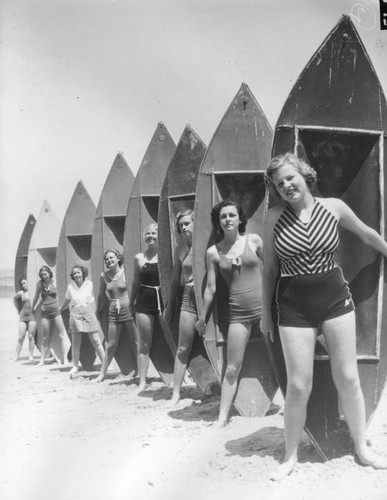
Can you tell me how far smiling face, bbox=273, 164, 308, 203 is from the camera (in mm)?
3307

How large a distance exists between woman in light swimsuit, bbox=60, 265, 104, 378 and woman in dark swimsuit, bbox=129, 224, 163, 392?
1900 millimetres

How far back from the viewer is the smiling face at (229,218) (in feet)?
15.2

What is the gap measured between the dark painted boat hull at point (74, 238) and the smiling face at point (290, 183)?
6.74 meters

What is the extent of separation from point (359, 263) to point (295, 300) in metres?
0.86

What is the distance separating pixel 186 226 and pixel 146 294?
1274 mm

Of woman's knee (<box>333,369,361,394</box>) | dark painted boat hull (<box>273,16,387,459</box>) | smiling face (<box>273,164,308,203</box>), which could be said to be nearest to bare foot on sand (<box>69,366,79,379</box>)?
dark painted boat hull (<box>273,16,387,459</box>)

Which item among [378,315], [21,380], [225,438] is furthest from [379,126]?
[21,380]

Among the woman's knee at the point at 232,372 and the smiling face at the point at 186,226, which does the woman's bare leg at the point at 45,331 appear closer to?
the smiling face at the point at 186,226

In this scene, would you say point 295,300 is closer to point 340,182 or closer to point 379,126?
point 340,182

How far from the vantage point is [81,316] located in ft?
27.3

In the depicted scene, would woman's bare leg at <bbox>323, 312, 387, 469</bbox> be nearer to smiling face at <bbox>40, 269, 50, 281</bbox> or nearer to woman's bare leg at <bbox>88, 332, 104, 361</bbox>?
woman's bare leg at <bbox>88, 332, 104, 361</bbox>

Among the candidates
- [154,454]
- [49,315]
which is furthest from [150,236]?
[49,315]

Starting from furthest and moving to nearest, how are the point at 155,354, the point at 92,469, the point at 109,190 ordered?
the point at 109,190
the point at 155,354
the point at 92,469

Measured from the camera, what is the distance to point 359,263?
395cm
